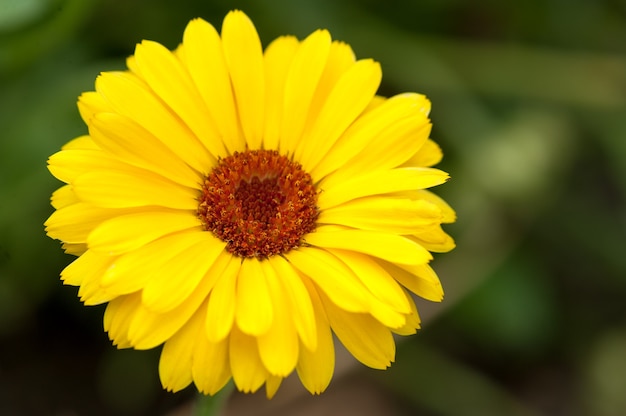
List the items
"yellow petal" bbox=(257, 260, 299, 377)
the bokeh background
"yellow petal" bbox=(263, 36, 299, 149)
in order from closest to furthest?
"yellow petal" bbox=(257, 260, 299, 377)
"yellow petal" bbox=(263, 36, 299, 149)
the bokeh background

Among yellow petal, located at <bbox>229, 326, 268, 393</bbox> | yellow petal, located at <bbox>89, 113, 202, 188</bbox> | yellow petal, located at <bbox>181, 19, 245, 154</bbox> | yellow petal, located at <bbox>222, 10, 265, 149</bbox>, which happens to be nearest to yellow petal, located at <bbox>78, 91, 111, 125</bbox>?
yellow petal, located at <bbox>89, 113, 202, 188</bbox>

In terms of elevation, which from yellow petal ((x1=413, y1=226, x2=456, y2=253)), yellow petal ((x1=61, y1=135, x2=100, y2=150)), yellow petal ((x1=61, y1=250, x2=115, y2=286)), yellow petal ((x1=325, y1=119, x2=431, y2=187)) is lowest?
yellow petal ((x1=413, y1=226, x2=456, y2=253))

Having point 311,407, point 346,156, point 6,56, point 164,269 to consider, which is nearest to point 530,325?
point 311,407

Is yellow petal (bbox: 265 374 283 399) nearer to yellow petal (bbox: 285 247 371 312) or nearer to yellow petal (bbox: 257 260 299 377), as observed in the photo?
yellow petal (bbox: 257 260 299 377)

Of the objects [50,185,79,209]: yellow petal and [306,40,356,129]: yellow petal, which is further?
[306,40,356,129]: yellow petal

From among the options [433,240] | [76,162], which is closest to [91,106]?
[76,162]

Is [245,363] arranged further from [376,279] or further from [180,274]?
[376,279]

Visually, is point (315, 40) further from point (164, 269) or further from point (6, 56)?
point (6, 56)
